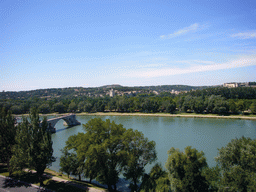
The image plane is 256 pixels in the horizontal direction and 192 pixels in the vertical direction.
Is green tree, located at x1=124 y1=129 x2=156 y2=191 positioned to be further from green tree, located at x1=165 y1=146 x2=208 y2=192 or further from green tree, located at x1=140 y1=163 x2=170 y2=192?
green tree, located at x1=165 y1=146 x2=208 y2=192

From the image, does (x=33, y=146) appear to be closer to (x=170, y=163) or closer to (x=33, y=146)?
(x=33, y=146)

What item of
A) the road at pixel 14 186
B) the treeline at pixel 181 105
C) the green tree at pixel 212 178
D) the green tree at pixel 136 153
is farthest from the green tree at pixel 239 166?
the treeline at pixel 181 105

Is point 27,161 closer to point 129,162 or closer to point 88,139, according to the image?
point 88,139

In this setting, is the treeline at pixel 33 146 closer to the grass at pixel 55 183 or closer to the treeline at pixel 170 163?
the grass at pixel 55 183

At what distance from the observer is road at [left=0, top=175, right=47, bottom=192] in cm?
1599

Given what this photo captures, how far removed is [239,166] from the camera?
13883 millimetres

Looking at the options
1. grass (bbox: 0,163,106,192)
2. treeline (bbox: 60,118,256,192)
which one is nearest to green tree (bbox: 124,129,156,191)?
treeline (bbox: 60,118,256,192)

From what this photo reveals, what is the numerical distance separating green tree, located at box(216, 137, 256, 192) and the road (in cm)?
1614

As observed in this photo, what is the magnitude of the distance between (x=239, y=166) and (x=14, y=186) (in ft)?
65.3

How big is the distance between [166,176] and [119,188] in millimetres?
6929

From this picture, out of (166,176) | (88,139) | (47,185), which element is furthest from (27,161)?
(166,176)

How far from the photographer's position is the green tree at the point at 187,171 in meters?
13.6

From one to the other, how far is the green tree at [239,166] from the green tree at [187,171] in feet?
5.35

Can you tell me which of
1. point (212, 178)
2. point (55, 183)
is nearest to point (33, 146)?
point (55, 183)
